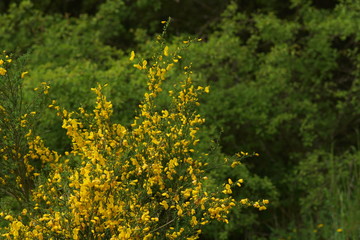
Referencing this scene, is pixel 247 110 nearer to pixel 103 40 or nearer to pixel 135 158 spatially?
pixel 103 40

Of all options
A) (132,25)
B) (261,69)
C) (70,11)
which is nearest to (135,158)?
(261,69)

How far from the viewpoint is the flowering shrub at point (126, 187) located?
9.71 ft

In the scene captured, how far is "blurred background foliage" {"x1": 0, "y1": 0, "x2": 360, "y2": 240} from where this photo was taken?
223 inches

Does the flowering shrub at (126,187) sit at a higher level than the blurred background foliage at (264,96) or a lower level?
lower

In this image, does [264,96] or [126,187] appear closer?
[126,187]

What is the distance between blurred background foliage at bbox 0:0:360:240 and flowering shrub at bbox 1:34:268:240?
187 cm

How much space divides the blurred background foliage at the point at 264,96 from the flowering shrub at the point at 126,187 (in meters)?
1.87

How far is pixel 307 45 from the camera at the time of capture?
7.53 m

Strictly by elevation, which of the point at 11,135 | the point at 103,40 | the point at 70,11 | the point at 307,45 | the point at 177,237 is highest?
the point at 70,11

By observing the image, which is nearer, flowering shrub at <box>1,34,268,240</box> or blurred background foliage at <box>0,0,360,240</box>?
flowering shrub at <box>1,34,268,240</box>

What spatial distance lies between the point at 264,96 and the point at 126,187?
3.61 metres

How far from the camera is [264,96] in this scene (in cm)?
661

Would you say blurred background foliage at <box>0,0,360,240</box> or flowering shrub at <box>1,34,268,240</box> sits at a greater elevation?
blurred background foliage at <box>0,0,360,240</box>

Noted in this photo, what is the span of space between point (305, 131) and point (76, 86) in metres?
2.66
